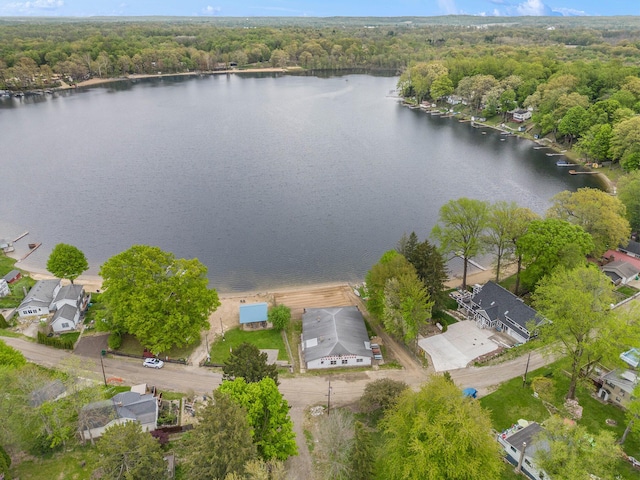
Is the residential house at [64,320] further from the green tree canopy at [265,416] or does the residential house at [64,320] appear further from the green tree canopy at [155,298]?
the green tree canopy at [265,416]

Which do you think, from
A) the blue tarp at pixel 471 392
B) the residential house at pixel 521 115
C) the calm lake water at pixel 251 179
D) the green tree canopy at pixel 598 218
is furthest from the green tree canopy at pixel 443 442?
the residential house at pixel 521 115

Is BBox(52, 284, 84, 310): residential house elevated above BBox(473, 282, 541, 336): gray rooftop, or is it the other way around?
BBox(473, 282, 541, 336): gray rooftop

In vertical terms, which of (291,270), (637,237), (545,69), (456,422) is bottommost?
(291,270)

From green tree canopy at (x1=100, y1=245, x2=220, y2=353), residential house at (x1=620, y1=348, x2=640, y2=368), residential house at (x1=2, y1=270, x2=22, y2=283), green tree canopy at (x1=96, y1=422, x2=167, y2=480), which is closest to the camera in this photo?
green tree canopy at (x1=96, y1=422, x2=167, y2=480)

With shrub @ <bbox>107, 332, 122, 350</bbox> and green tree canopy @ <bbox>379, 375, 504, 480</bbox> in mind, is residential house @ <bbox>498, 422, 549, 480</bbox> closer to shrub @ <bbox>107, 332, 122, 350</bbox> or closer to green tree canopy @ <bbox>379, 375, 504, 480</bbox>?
green tree canopy @ <bbox>379, 375, 504, 480</bbox>

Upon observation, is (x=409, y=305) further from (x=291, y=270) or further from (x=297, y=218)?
(x=297, y=218)

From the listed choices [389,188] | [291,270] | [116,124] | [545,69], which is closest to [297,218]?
[291,270]

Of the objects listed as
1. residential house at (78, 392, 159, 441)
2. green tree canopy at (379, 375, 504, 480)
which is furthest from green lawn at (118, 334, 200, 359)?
green tree canopy at (379, 375, 504, 480)
